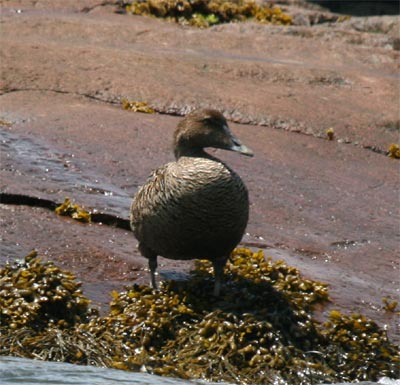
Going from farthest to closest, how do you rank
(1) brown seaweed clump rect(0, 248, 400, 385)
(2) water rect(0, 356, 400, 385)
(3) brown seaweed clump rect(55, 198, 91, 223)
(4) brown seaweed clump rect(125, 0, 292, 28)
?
(4) brown seaweed clump rect(125, 0, 292, 28), (3) brown seaweed clump rect(55, 198, 91, 223), (1) brown seaweed clump rect(0, 248, 400, 385), (2) water rect(0, 356, 400, 385)

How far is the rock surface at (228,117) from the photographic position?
8281 millimetres

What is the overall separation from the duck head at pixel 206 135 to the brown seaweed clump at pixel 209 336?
872 mm

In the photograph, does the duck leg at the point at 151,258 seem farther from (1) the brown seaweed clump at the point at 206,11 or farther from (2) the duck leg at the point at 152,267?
(1) the brown seaweed clump at the point at 206,11

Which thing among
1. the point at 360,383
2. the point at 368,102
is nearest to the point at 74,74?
the point at 368,102

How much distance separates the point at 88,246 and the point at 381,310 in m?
2.01

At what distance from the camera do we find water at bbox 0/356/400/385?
19.5 feet

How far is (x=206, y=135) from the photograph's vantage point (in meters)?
7.34

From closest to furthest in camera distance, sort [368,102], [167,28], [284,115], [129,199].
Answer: [129,199]
[284,115]
[368,102]
[167,28]

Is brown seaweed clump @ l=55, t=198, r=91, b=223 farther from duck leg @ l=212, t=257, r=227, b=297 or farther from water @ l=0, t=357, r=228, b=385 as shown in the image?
water @ l=0, t=357, r=228, b=385

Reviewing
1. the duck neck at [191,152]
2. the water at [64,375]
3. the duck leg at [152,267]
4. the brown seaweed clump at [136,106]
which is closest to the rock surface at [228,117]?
the brown seaweed clump at [136,106]

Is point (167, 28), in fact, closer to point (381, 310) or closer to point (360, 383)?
point (381, 310)

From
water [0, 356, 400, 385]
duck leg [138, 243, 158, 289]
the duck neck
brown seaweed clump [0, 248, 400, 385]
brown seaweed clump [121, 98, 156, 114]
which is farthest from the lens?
brown seaweed clump [121, 98, 156, 114]

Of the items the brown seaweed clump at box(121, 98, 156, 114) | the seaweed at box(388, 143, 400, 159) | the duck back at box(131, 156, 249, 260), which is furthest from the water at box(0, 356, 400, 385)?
the seaweed at box(388, 143, 400, 159)

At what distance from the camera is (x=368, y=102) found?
39.8 ft
